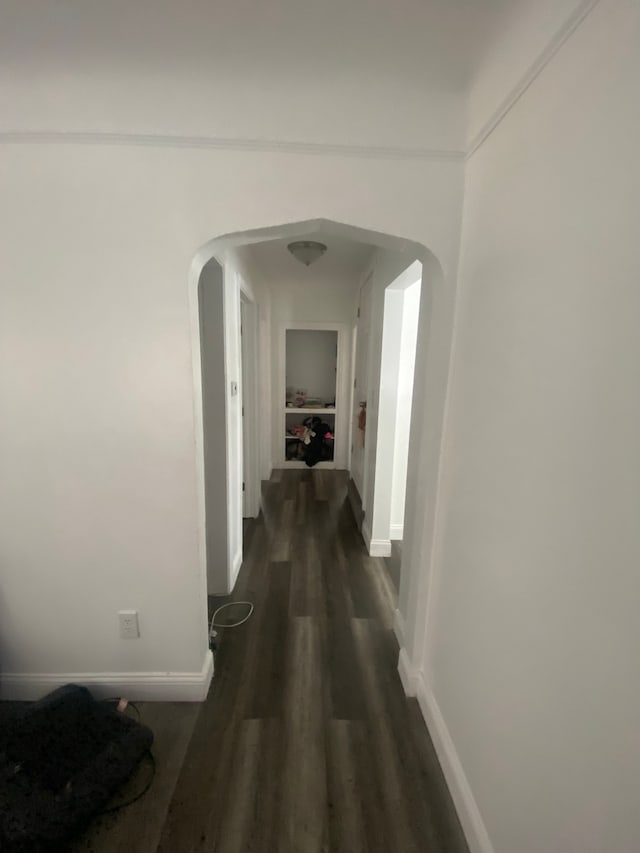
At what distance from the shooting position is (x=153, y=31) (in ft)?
3.41

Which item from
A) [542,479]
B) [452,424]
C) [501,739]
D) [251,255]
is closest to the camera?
[542,479]

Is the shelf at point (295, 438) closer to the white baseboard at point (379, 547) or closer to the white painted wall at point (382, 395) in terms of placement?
the white painted wall at point (382, 395)

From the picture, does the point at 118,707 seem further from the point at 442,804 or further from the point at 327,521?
the point at 327,521

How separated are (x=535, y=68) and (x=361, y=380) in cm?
274

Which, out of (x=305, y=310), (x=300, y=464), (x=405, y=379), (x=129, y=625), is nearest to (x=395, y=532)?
(x=405, y=379)

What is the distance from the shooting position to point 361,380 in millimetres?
3598

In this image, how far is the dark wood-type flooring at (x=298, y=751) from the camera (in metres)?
1.17

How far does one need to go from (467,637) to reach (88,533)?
151cm

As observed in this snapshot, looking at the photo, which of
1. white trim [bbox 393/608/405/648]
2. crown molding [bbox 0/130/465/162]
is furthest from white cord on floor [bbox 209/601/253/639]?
crown molding [bbox 0/130/465/162]

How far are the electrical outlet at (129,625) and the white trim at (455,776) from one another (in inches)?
51.0

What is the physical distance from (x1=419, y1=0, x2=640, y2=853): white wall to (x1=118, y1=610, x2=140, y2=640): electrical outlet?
1.33 metres

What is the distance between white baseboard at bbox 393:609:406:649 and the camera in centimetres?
188

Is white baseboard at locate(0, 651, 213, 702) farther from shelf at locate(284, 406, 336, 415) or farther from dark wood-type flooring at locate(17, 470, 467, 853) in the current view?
shelf at locate(284, 406, 336, 415)

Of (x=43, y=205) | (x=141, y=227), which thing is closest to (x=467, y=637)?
(x=141, y=227)
